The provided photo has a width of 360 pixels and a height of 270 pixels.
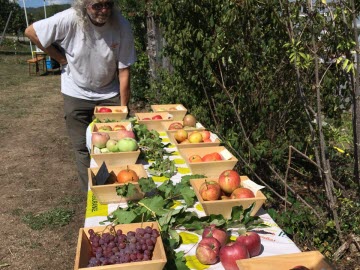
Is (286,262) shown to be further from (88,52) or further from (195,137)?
(88,52)

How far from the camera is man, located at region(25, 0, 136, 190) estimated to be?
3.03 m

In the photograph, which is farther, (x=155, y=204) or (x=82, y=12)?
(x=82, y=12)

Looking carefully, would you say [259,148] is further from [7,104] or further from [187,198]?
[7,104]

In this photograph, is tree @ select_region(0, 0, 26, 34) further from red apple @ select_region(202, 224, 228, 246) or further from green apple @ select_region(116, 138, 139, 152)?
red apple @ select_region(202, 224, 228, 246)

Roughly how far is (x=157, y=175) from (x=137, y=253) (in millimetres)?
918

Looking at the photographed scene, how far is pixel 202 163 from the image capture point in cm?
213

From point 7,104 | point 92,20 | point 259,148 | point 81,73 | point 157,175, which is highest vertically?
point 92,20

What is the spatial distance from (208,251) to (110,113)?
1.95 meters

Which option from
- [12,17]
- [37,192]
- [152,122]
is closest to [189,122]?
[152,122]

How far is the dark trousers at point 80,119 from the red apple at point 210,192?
6.38 ft

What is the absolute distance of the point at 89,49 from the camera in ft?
10.3

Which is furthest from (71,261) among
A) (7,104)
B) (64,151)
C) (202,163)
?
(7,104)

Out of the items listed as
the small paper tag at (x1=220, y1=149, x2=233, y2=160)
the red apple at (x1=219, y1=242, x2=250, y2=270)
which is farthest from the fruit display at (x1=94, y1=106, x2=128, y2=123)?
the red apple at (x1=219, y1=242, x2=250, y2=270)

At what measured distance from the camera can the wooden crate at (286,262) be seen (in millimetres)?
1243
